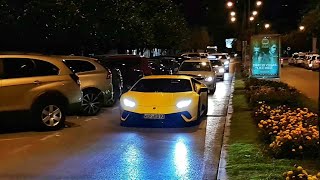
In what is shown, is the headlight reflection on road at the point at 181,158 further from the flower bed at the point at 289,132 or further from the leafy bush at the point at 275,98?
the leafy bush at the point at 275,98

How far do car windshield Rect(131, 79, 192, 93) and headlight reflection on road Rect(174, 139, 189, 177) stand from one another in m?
2.71

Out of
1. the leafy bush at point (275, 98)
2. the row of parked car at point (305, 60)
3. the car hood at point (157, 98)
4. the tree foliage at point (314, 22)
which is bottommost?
the row of parked car at point (305, 60)

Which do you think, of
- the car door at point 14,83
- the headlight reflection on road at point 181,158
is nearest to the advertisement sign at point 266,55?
the headlight reflection on road at point 181,158

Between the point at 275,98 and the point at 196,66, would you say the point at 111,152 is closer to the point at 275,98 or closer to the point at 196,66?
the point at 275,98

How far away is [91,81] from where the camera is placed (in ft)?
51.8

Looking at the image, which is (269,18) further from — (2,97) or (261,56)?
(2,97)

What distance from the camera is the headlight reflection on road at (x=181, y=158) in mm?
8312

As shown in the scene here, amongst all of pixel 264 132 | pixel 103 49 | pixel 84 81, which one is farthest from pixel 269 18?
pixel 264 132

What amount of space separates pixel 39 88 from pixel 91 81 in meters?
3.58

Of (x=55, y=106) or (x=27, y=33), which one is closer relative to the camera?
(x=55, y=106)

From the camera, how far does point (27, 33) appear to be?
76.2 ft

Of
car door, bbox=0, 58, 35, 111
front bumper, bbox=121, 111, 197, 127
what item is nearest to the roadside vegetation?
front bumper, bbox=121, 111, 197, 127

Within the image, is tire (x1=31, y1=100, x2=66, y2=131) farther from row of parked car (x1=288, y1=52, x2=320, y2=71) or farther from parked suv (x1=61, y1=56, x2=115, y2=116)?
row of parked car (x1=288, y1=52, x2=320, y2=71)

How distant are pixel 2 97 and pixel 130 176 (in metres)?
4.88
